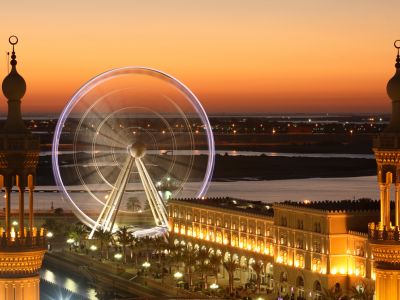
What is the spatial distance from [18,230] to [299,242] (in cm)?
4885

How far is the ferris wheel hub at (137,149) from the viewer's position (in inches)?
2795

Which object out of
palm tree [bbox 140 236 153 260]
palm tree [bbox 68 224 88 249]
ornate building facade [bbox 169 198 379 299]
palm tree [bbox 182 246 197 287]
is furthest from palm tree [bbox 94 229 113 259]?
palm tree [bbox 182 246 197 287]

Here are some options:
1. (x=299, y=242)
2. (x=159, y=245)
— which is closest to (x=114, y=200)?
(x=159, y=245)

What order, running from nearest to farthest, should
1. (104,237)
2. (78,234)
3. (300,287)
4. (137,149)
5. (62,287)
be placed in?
(300,287) < (137,149) < (62,287) < (104,237) < (78,234)

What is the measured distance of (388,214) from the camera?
23.5 m

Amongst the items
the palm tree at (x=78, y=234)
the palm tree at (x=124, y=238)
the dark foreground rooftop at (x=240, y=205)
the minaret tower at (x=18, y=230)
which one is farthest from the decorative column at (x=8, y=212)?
the palm tree at (x=78, y=234)

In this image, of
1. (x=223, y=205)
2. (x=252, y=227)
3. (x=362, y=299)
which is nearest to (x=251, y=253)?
(x=252, y=227)

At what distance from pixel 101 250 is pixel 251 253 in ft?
39.8

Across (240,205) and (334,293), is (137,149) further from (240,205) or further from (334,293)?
(240,205)

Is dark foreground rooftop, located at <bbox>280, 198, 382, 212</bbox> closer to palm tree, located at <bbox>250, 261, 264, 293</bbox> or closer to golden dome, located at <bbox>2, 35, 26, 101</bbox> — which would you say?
palm tree, located at <bbox>250, 261, 264, 293</bbox>

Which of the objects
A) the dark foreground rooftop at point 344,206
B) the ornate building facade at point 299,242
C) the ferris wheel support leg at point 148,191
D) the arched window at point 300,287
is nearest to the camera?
the ornate building facade at point 299,242

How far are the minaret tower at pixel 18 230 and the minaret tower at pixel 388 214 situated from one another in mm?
6334

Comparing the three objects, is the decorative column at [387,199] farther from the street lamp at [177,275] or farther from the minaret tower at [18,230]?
the street lamp at [177,275]

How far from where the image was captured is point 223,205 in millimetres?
85938
